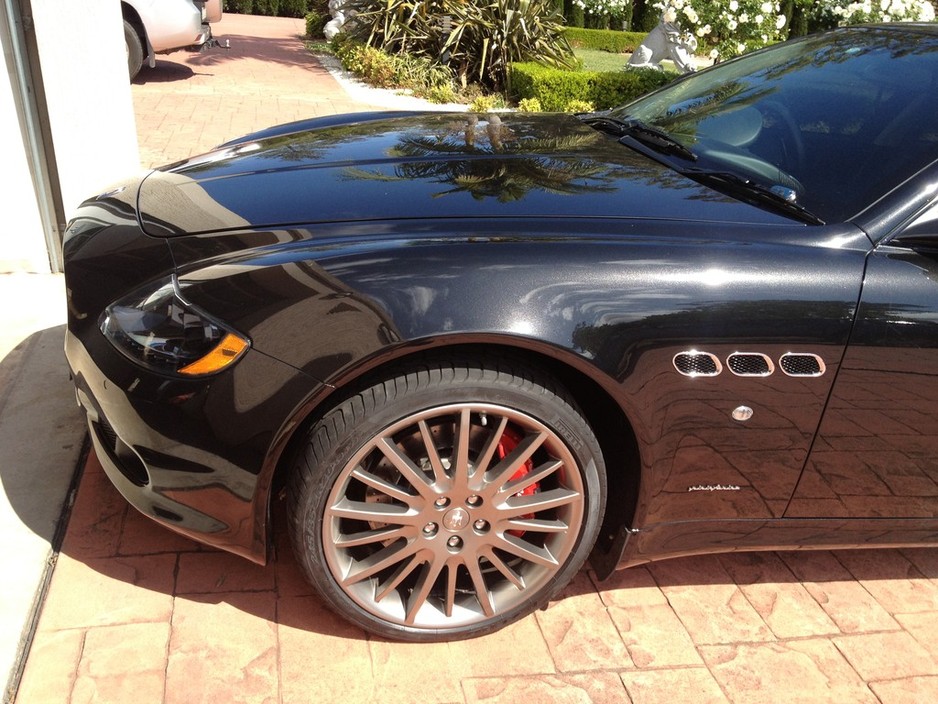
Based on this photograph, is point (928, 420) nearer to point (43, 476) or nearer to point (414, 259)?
point (414, 259)

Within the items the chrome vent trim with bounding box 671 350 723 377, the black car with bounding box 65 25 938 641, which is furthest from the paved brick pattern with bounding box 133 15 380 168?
the chrome vent trim with bounding box 671 350 723 377

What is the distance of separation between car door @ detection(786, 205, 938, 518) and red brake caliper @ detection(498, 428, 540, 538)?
75 cm

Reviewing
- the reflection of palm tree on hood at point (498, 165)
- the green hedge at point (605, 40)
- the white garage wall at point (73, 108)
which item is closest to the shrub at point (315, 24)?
the green hedge at point (605, 40)

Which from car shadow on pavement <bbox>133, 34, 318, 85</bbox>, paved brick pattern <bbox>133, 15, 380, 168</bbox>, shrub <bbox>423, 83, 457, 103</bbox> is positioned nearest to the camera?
paved brick pattern <bbox>133, 15, 380, 168</bbox>

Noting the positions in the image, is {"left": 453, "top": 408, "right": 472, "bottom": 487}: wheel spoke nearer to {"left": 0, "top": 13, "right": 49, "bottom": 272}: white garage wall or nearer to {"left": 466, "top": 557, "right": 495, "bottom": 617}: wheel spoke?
{"left": 466, "top": 557, "right": 495, "bottom": 617}: wheel spoke

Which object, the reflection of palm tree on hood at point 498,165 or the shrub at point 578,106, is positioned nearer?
the reflection of palm tree on hood at point 498,165

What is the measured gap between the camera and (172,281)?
2.14 metres

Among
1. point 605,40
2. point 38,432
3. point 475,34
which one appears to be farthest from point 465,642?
point 605,40

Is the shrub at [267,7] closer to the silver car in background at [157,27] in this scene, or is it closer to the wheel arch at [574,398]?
the silver car in background at [157,27]

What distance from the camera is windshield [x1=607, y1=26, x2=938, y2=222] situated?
2412mm

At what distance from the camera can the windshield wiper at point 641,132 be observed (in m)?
2.84

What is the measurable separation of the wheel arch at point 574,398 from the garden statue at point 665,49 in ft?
33.6

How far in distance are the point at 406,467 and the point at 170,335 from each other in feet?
2.16

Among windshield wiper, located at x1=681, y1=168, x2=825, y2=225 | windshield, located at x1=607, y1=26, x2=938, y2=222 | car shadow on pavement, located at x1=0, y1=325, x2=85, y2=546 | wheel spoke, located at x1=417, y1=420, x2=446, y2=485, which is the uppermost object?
windshield, located at x1=607, y1=26, x2=938, y2=222
